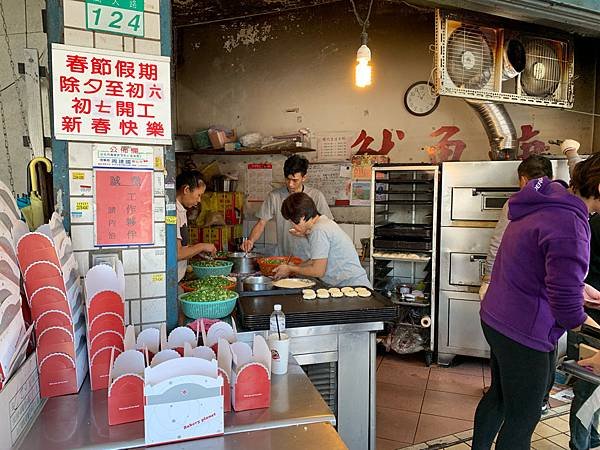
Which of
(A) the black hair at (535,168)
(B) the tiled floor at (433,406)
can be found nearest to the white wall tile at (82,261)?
(B) the tiled floor at (433,406)

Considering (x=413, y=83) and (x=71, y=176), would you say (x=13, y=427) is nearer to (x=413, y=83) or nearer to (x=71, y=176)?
(x=71, y=176)

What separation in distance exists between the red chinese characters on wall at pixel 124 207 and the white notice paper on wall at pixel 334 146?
339cm

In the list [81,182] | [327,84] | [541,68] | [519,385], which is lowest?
[519,385]

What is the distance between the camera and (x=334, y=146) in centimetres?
499

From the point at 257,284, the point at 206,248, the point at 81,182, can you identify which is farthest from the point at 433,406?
the point at 81,182

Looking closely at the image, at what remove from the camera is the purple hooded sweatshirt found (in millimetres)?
1673

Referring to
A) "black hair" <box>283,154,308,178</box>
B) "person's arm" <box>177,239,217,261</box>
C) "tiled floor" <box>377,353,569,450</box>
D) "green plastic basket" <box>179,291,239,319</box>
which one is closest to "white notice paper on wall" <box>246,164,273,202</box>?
"black hair" <box>283,154,308,178</box>

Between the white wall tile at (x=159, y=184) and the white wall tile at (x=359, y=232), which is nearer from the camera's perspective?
the white wall tile at (x=159, y=184)

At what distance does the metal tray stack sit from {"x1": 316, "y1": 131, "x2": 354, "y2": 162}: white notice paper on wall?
2961 mm

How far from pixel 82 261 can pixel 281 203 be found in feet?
9.15

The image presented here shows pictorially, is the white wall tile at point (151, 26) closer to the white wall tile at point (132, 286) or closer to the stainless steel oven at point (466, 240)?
the white wall tile at point (132, 286)

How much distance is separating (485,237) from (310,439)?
3.07 meters

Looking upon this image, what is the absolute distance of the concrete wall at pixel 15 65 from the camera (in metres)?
2.71

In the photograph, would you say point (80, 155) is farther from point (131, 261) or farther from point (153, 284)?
point (153, 284)
